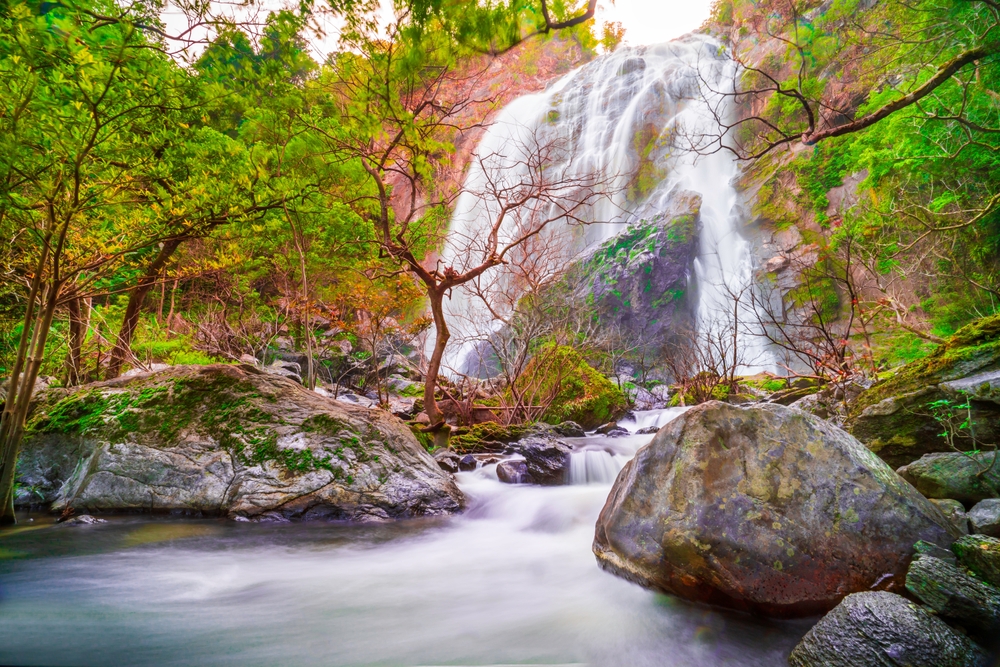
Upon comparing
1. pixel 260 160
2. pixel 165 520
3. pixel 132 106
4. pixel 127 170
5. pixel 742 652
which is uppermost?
pixel 260 160

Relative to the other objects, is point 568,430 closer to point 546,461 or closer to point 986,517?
point 546,461

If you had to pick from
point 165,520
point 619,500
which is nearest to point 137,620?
point 165,520

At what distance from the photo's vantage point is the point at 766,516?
2.82 meters

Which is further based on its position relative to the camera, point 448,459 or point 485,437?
point 485,437

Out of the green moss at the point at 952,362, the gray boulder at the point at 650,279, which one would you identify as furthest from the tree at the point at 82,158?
the gray boulder at the point at 650,279

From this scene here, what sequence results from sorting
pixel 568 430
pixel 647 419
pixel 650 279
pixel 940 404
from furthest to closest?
pixel 650 279
pixel 647 419
pixel 568 430
pixel 940 404

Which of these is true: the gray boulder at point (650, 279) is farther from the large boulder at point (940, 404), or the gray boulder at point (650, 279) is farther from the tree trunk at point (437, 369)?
the large boulder at point (940, 404)

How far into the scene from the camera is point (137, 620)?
9.43 feet

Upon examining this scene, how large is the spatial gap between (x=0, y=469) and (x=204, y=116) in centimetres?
378

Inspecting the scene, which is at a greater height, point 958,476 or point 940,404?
point 940,404

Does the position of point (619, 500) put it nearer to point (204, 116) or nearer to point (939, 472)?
point (939, 472)

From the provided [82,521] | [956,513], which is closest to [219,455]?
[82,521]

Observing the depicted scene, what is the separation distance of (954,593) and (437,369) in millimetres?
6844

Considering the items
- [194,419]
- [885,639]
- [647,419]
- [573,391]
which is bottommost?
[885,639]
